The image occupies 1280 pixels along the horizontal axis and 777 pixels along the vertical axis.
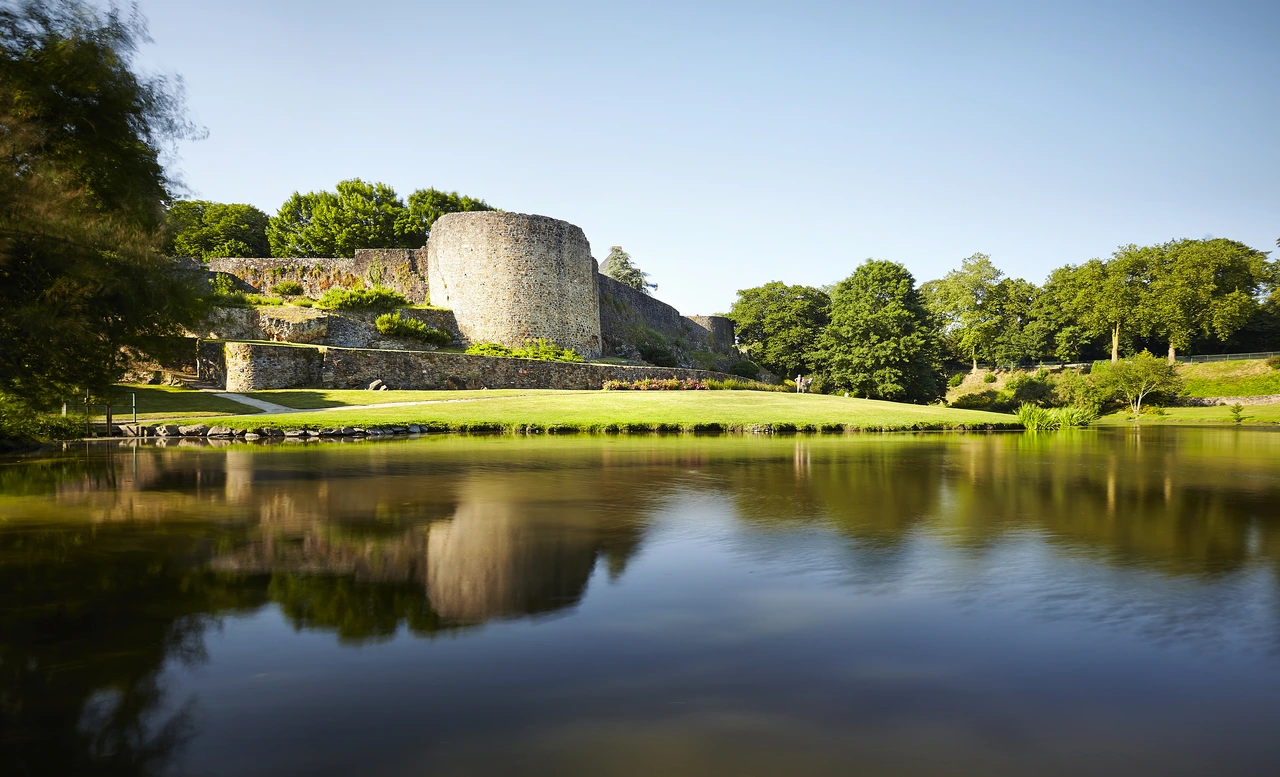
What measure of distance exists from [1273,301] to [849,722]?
75147 mm

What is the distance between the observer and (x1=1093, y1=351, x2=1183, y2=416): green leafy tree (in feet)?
144

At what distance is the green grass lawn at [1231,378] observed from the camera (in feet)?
160

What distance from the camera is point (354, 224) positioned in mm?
50156

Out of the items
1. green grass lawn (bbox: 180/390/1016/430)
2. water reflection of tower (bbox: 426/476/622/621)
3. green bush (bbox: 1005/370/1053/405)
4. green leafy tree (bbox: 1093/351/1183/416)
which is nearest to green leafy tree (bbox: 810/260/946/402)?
green bush (bbox: 1005/370/1053/405)

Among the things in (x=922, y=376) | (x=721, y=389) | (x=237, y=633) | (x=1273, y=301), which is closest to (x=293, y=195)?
(x=721, y=389)

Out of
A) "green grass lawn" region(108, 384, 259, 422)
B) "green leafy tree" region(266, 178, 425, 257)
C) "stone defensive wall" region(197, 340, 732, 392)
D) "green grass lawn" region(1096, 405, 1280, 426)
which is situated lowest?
"green grass lawn" region(1096, 405, 1280, 426)

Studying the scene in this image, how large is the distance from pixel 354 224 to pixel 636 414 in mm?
33481

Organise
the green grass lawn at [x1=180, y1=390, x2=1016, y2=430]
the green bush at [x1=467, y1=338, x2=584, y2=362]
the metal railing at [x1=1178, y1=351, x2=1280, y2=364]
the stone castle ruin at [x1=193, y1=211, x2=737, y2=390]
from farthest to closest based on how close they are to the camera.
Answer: the metal railing at [x1=1178, y1=351, x2=1280, y2=364], the green bush at [x1=467, y1=338, x2=584, y2=362], the stone castle ruin at [x1=193, y1=211, x2=737, y2=390], the green grass lawn at [x1=180, y1=390, x2=1016, y2=430]

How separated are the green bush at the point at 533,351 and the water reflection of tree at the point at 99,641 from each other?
29128 mm

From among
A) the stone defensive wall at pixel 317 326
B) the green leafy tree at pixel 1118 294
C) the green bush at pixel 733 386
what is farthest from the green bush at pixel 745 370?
the green leafy tree at pixel 1118 294

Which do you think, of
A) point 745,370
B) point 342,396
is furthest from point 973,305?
point 342,396

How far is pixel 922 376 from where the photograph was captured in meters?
41.8

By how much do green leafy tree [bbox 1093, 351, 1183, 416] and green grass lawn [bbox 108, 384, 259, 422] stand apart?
4552 cm

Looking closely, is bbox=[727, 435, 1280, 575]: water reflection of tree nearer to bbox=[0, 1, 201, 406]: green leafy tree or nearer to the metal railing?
bbox=[0, 1, 201, 406]: green leafy tree
